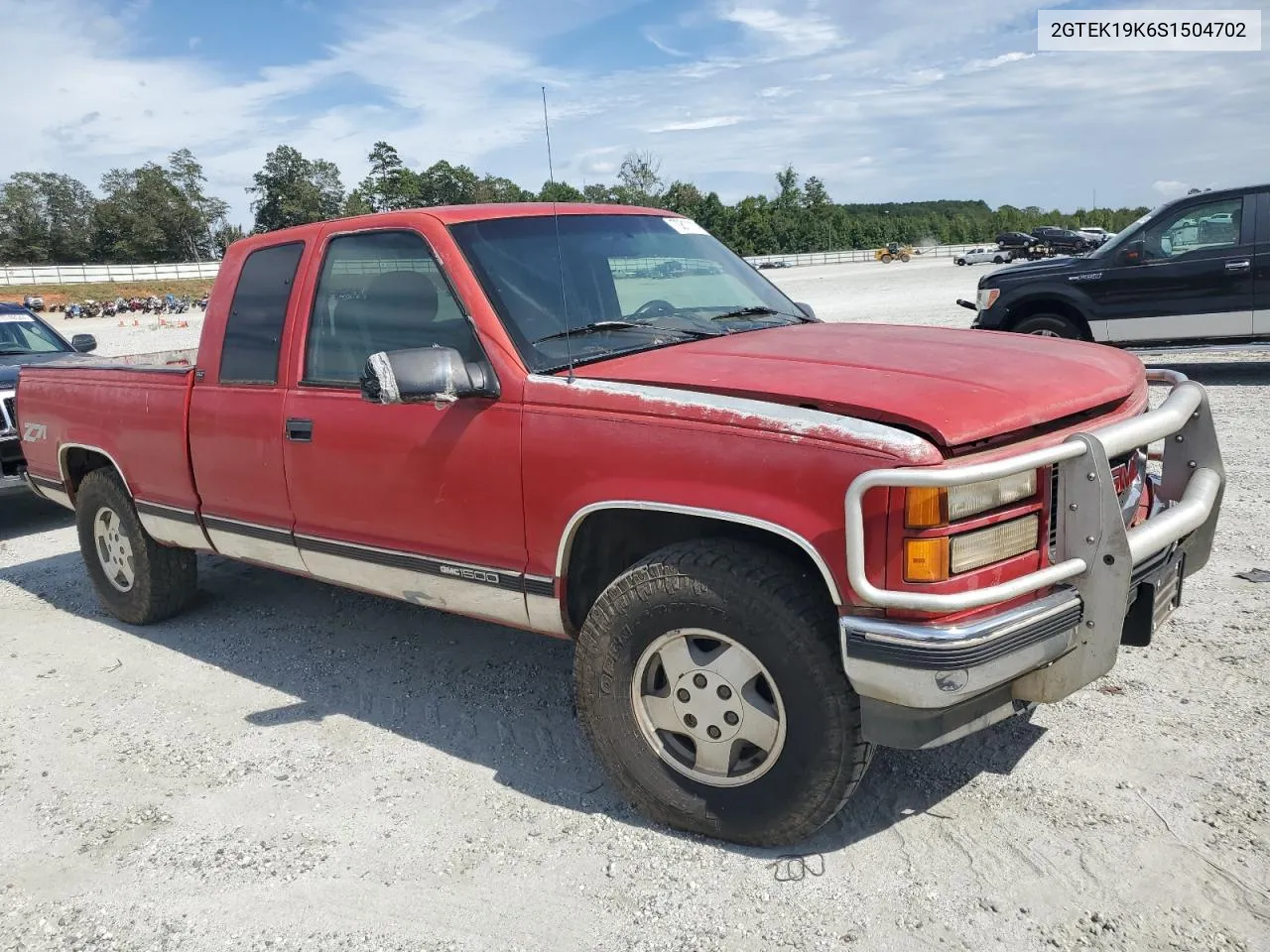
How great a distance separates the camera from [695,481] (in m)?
2.82

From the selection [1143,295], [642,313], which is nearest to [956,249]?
[1143,295]

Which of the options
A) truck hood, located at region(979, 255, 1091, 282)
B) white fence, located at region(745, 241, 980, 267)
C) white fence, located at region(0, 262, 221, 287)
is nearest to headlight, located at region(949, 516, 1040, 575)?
truck hood, located at region(979, 255, 1091, 282)

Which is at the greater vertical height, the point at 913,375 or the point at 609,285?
the point at 609,285

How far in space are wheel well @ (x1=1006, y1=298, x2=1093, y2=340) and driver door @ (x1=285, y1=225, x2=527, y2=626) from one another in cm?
849

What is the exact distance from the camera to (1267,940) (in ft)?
8.02

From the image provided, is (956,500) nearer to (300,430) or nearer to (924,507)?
(924,507)

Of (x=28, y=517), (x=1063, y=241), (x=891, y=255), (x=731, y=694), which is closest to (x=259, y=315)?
(x=731, y=694)

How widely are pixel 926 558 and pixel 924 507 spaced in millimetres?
130

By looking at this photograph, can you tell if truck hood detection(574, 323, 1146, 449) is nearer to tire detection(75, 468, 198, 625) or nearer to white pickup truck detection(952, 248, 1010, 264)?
tire detection(75, 468, 198, 625)

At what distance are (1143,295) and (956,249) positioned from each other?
68426mm

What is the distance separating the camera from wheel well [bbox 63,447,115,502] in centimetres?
547

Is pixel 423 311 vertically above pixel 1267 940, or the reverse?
pixel 423 311

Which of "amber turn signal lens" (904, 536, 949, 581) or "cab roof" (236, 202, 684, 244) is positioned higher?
"cab roof" (236, 202, 684, 244)

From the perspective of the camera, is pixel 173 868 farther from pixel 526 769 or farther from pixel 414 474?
pixel 414 474
